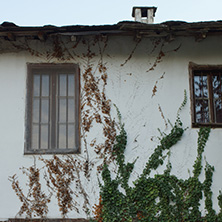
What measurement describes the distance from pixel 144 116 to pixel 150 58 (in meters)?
1.18

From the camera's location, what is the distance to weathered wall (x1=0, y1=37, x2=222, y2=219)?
6.62 meters

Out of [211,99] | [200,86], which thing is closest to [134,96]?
[200,86]

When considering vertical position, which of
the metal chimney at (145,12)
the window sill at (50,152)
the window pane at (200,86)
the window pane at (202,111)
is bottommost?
the window sill at (50,152)

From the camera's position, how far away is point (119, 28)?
6.46 metres

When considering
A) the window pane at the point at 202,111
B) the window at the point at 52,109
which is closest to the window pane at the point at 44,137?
the window at the point at 52,109

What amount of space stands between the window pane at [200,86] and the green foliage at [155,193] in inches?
36.4

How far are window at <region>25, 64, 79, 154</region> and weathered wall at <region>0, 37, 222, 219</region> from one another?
0.15m

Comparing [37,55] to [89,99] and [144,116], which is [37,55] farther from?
[144,116]

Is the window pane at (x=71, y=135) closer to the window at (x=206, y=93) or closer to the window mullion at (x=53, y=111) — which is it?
the window mullion at (x=53, y=111)

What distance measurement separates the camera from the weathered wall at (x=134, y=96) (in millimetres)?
6617

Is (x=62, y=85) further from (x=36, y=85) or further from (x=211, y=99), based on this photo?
(x=211, y=99)

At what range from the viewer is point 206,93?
7121 mm

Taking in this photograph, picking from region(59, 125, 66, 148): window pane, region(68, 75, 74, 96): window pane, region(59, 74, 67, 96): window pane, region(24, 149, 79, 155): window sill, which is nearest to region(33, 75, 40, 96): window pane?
region(59, 74, 67, 96): window pane

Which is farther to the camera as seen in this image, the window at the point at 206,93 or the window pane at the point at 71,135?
the window at the point at 206,93
